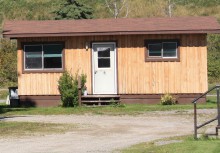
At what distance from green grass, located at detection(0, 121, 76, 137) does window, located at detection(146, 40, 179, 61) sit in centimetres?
804

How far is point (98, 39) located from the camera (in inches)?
985

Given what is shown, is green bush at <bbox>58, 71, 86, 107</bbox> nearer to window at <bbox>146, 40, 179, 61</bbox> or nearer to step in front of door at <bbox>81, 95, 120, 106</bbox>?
step in front of door at <bbox>81, 95, 120, 106</bbox>

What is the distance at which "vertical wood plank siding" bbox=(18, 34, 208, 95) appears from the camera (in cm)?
2448

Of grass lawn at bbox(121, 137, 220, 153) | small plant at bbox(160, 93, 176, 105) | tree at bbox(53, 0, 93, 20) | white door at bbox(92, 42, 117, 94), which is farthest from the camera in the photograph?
tree at bbox(53, 0, 93, 20)

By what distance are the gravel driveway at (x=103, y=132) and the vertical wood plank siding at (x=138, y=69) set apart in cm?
372

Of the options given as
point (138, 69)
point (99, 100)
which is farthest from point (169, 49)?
point (99, 100)

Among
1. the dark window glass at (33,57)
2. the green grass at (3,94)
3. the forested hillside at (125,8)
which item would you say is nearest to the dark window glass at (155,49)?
the dark window glass at (33,57)

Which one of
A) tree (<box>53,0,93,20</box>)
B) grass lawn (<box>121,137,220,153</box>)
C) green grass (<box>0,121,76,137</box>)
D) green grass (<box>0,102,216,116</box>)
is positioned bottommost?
grass lawn (<box>121,137,220,153</box>)

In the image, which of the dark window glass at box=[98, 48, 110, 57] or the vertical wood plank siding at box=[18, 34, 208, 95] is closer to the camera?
the vertical wood plank siding at box=[18, 34, 208, 95]

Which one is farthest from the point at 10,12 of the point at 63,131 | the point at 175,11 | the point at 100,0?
the point at 63,131

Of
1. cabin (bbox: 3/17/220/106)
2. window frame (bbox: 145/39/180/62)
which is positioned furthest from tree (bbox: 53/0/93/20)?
window frame (bbox: 145/39/180/62)

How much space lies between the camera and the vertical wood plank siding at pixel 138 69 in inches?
964

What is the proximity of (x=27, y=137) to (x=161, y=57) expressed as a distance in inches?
421

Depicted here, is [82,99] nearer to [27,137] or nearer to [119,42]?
[119,42]
